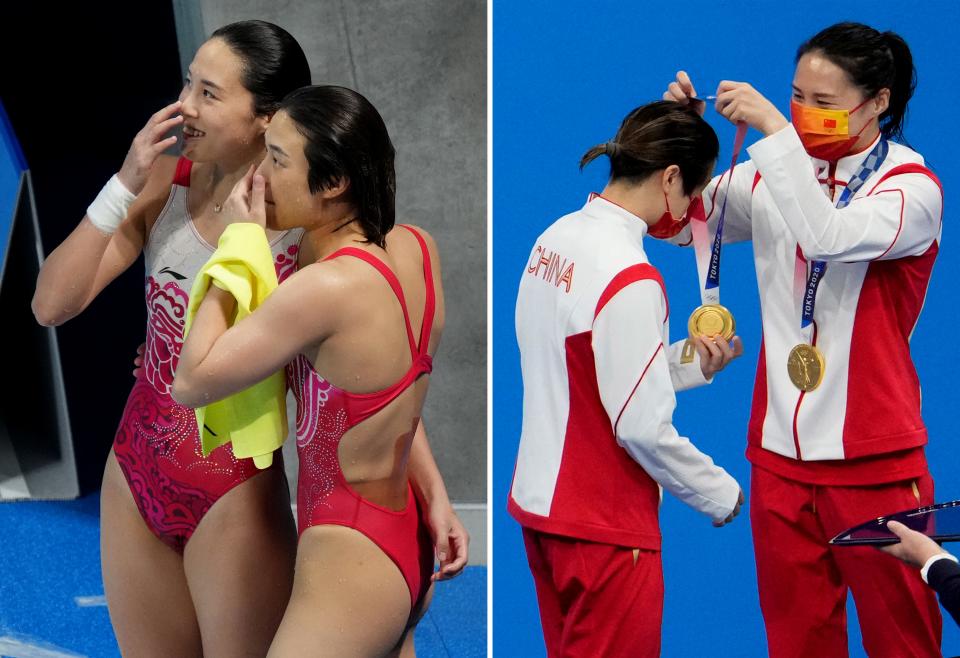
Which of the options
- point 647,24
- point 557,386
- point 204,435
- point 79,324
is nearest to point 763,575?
point 557,386

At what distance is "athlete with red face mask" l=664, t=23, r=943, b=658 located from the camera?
280 cm

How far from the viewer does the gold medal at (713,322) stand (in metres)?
2.88

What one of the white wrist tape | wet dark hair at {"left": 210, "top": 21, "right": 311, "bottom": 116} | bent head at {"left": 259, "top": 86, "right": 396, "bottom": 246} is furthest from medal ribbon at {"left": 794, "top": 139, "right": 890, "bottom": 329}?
the white wrist tape

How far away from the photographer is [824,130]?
2820 millimetres

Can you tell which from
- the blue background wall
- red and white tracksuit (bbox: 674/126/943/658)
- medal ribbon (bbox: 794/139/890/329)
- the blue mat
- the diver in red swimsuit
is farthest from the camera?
the blue mat

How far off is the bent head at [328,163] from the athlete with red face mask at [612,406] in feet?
1.53

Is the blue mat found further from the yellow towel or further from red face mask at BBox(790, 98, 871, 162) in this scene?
red face mask at BBox(790, 98, 871, 162)

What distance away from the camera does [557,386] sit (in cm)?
255

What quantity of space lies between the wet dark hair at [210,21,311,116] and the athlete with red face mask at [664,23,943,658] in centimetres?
88

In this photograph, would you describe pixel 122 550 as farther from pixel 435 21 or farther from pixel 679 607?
pixel 435 21

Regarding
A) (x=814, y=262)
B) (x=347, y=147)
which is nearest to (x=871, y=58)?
(x=814, y=262)

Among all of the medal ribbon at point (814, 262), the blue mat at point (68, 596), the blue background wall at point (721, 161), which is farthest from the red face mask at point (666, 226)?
the blue mat at point (68, 596)

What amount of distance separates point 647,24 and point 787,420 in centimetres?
147

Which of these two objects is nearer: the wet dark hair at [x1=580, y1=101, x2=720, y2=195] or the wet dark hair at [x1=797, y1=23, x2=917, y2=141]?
the wet dark hair at [x1=580, y1=101, x2=720, y2=195]
